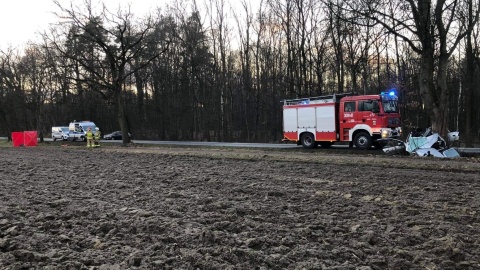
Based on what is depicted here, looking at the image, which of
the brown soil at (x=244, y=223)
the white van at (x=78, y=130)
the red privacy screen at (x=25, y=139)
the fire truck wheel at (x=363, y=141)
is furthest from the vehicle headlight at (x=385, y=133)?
the white van at (x=78, y=130)

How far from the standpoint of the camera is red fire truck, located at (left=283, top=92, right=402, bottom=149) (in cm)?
2164

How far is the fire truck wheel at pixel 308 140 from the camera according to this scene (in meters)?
25.0

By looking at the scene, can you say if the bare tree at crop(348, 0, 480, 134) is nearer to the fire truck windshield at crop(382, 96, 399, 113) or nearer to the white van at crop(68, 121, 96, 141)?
the fire truck windshield at crop(382, 96, 399, 113)

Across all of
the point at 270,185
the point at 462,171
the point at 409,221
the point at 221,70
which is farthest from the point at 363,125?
the point at 221,70

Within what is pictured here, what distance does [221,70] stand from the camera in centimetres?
4881

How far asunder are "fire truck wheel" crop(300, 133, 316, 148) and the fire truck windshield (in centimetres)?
493

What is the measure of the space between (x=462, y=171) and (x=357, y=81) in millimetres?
27908

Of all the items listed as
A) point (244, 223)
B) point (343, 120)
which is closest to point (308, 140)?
point (343, 120)

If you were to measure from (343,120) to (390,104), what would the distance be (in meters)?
2.68

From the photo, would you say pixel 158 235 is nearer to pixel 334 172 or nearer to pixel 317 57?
pixel 334 172

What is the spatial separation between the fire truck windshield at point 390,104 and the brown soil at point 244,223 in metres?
9.93

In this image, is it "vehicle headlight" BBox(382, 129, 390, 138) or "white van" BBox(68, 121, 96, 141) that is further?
"white van" BBox(68, 121, 96, 141)

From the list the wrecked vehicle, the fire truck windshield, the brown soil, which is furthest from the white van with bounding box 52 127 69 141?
the wrecked vehicle

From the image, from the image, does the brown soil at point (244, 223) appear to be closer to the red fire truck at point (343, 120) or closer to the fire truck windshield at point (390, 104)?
the red fire truck at point (343, 120)
